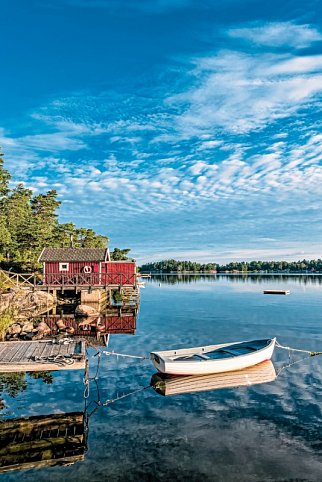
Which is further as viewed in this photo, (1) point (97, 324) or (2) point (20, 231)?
(2) point (20, 231)

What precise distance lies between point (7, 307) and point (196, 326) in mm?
17245

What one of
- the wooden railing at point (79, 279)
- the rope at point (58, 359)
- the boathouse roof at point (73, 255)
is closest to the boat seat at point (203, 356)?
the rope at point (58, 359)

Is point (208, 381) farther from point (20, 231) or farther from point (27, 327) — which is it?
point (20, 231)

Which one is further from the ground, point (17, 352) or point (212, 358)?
point (17, 352)

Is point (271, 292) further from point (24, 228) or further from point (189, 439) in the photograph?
point (189, 439)

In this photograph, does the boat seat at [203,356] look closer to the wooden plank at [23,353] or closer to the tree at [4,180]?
the wooden plank at [23,353]

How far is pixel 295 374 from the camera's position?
20.4 metres

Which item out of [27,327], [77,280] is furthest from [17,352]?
[77,280]

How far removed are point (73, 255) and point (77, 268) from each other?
172 cm

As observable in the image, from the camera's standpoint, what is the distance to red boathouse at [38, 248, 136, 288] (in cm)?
4516

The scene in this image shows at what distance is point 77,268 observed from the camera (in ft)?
152

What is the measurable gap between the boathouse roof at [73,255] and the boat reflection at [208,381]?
1100 inches

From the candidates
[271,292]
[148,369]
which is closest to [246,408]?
[148,369]

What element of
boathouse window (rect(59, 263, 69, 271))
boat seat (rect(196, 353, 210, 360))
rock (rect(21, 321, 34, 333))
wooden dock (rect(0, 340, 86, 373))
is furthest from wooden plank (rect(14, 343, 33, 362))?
boathouse window (rect(59, 263, 69, 271))
